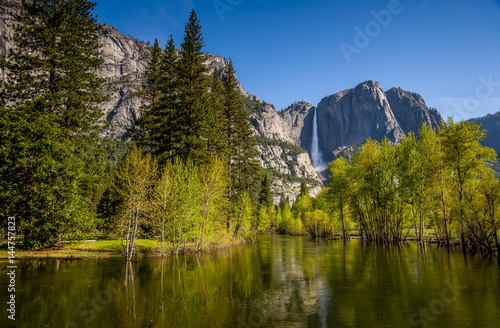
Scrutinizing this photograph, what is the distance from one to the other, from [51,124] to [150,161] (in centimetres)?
1008

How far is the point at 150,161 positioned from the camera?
31875 mm

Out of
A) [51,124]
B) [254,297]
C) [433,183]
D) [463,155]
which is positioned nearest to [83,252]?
[51,124]

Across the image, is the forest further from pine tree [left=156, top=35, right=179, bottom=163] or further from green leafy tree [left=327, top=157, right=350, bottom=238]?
green leafy tree [left=327, top=157, right=350, bottom=238]

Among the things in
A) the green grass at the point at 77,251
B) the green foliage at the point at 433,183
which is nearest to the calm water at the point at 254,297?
the green grass at the point at 77,251

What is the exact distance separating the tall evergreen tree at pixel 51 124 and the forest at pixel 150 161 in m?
0.11

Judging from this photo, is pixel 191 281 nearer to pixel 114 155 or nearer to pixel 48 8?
pixel 48 8

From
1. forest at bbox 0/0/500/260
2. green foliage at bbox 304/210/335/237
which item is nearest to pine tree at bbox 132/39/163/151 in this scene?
forest at bbox 0/0/500/260

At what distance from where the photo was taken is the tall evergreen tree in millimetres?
24000

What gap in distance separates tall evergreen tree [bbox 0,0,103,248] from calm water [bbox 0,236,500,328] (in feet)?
19.2

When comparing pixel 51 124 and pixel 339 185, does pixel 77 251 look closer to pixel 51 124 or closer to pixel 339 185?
pixel 51 124

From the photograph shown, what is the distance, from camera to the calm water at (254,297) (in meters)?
9.23

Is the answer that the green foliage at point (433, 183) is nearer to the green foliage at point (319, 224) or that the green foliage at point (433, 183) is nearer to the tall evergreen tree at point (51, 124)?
the green foliage at point (319, 224)

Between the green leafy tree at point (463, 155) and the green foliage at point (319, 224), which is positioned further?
the green foliage at point (319, 224)

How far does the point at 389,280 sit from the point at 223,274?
403 inches
